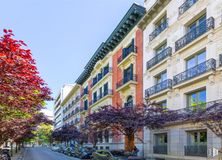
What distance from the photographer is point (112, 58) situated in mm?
45406

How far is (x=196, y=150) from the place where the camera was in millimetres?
23609

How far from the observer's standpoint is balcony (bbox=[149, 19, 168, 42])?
29625mm

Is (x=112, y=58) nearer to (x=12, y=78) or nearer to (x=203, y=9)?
(x=203, y=9)

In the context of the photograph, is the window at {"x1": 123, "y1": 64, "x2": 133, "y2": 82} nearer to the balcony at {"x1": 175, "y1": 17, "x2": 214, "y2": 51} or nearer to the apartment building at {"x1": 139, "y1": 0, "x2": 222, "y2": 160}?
the apartment building at {"x1": 139, "y1": 0, "x2": 222, "y2": 160}

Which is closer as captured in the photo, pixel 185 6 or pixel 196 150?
pixel 196 150

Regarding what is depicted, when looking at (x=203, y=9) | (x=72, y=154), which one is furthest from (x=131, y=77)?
(x=72, y=154)

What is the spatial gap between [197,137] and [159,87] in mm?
6827

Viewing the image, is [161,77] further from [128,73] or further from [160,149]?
[128,73]

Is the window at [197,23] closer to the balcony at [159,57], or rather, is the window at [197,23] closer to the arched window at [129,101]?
the balcony at [159,57]

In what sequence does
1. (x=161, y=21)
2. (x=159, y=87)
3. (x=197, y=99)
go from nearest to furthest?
(x=197, y=99) → (x=159, y=87) → (x=161, y=21)

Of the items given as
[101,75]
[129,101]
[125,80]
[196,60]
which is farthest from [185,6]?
[101,75]

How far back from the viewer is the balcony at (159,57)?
28.0m

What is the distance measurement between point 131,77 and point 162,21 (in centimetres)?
782

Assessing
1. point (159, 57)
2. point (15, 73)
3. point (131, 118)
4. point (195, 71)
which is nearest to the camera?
point (15, 73)
